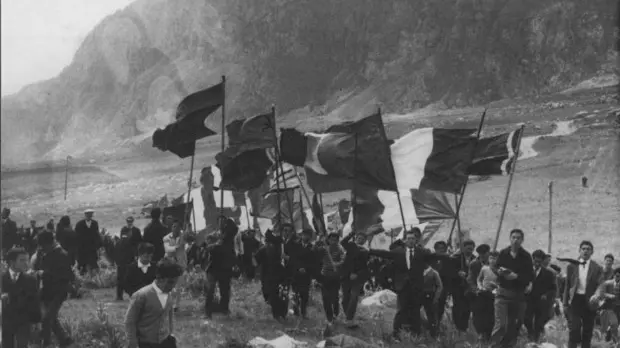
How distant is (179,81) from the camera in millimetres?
144000

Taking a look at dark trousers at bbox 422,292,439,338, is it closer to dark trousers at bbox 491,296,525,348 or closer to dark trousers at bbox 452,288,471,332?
dark trousers at bbox 452,288,471,332

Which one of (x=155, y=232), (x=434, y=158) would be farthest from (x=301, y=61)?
(x=155, y=232)

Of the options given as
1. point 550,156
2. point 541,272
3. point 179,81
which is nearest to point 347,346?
point 541,272

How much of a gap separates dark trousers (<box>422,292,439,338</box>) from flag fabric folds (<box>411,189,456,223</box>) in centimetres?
332

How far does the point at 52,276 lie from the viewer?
727cm

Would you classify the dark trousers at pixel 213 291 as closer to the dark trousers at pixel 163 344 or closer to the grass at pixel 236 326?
the grass at pixel 236 326

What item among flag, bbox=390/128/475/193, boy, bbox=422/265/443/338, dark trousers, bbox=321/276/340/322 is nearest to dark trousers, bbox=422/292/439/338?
boy, bbox=422/265/443/338

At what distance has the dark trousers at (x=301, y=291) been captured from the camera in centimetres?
950

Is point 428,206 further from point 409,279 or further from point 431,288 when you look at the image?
point 409,279

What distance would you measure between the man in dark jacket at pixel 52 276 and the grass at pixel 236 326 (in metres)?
0.55

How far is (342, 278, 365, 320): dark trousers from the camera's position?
30.6ft

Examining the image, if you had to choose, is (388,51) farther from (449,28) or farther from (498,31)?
(498,31)

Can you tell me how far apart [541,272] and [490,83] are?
106664 mm

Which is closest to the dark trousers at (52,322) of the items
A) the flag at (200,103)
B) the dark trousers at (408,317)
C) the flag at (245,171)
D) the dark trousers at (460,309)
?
the dark trousers at (408,317)
